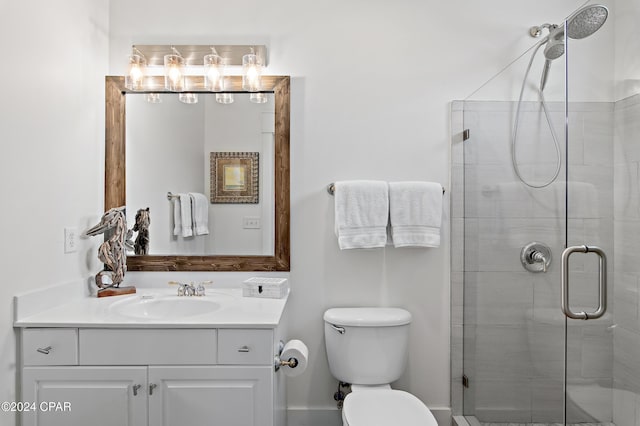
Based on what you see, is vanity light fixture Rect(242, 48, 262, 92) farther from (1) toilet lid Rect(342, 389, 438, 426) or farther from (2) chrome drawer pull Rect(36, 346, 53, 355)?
(1) toilet lid Rect(342, 389, 438, 426)

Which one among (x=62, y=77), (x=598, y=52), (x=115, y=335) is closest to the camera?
(x=598, y=52)

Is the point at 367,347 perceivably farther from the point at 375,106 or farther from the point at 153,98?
the point at 153,98

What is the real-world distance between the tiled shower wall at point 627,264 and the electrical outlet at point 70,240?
212cm

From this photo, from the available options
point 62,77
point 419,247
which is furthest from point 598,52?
point 62,77

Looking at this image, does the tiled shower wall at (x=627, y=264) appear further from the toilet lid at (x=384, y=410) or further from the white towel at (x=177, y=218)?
the white towel at (x=177, y=218)

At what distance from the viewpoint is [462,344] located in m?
2.17

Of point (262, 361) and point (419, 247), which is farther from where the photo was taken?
point (419, 247)

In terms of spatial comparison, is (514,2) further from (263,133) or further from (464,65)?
(263,133)

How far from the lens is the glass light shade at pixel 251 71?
211cm

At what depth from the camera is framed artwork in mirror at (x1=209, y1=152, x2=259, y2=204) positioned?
7.09 feet

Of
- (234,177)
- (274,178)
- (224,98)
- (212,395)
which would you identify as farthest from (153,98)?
(212,395)

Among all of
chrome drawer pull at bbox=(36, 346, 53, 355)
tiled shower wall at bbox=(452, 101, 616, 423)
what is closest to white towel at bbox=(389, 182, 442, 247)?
tiled shower wall at bbox=(452, 101, 616, 423)

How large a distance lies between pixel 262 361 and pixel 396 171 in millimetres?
1146

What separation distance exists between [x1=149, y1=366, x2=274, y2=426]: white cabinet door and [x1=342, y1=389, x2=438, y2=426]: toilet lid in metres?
0.36
